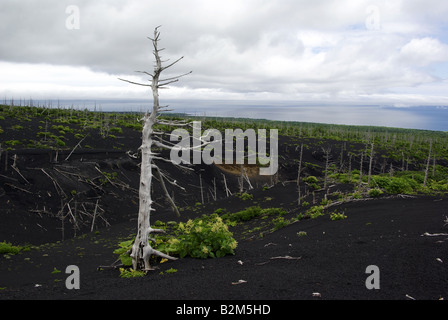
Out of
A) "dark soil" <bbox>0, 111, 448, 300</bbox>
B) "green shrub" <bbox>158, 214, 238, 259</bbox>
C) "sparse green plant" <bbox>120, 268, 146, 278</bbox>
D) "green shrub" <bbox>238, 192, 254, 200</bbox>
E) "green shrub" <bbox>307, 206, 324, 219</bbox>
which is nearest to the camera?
"dark soil" <bbox>0, 111, 448, 300</bbox>

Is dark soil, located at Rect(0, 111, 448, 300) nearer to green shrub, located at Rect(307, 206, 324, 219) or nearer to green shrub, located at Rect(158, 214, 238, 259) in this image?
green shrub, located at Rect(158, 214, 238, 259)

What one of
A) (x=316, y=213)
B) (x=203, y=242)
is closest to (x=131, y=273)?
(x=203, y=242)

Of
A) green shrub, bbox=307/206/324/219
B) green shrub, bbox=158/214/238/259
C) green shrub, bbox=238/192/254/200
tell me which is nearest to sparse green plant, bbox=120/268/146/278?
green shrub, bbox=158/214/238/259

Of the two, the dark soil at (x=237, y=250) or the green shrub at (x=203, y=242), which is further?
the green shrub at (x=203, y=242)

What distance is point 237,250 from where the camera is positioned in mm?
12094

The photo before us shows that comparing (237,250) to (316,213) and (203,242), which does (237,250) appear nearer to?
(203,242)

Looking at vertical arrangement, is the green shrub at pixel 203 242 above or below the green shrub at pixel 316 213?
above

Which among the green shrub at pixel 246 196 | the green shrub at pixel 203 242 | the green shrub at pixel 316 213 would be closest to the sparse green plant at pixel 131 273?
the green shrub at pixel 203 242

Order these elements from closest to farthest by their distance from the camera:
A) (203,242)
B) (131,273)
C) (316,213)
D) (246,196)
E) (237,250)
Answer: (131,273)
(203,242)
(237,250)
(316,213)
(246,196)

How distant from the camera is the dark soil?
309 inches

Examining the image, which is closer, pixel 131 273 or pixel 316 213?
pixel 131 273

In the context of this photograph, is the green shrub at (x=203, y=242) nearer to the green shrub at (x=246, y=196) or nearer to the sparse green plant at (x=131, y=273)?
the sparse green plant at (x=131, y=273)

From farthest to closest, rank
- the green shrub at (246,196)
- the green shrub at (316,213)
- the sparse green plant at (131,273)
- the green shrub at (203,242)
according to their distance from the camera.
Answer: the green shrub at (246,196)
the green shrub at (316,213)
the green shrub at (203,242)
the sparse green plant at (131,273)

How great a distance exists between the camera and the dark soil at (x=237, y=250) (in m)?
7.84
